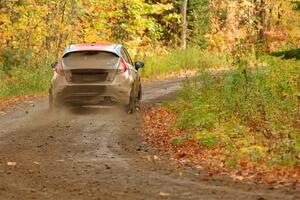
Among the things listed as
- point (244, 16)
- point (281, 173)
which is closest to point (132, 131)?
point (281, 173)

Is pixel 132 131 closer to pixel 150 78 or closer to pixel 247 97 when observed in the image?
pixel 247 97

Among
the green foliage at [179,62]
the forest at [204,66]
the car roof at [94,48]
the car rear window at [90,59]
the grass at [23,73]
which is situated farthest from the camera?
the green foliage at [179,62]

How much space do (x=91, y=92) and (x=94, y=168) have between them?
604 centimetres

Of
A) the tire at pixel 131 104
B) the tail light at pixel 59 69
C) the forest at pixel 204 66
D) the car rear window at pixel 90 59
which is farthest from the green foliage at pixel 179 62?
the tail light at pixel 59 69

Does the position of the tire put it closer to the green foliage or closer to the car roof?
the car roof

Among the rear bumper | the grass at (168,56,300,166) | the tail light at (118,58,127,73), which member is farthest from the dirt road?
the tail light at (118,58,127,73)

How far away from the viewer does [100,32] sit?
1268 inches

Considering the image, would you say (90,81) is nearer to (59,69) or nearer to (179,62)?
(59,69)

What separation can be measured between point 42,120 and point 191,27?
95.9 feet

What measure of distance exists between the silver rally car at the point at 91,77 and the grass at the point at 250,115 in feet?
5.66

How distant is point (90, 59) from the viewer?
15.4 meters

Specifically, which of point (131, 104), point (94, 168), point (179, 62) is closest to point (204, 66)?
point (179, 62)

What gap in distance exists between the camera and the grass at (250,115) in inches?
398

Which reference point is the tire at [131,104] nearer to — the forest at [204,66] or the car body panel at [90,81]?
the car body panel at [90,81]
